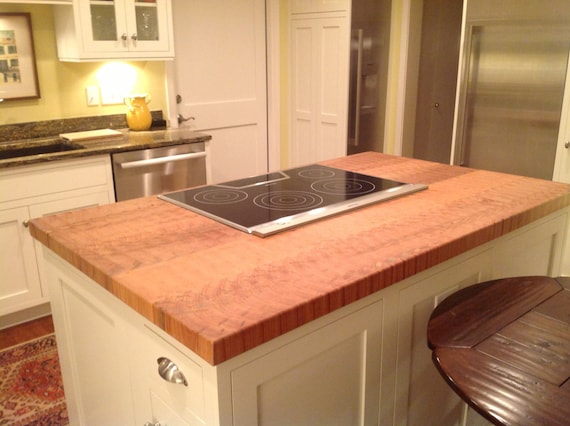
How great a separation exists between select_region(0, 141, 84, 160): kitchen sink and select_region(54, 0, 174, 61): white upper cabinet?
50cm

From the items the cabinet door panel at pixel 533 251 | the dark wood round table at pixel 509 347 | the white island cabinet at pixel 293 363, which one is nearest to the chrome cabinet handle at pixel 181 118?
the white island cabinet at pixel 293 363

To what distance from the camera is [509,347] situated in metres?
1.16

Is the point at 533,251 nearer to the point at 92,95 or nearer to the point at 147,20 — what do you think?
the point at 147,20

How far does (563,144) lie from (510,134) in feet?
1.06

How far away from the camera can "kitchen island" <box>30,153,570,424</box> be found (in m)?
1.04

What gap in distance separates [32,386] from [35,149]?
4.57 ft

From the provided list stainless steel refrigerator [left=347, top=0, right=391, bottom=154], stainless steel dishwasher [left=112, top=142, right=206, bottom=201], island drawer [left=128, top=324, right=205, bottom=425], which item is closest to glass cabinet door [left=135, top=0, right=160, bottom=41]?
stainless steel dishwasher [left=112, top=142, right=206, bottom=201]

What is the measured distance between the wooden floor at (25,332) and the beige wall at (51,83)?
1.17 metres

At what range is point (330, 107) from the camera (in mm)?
4242

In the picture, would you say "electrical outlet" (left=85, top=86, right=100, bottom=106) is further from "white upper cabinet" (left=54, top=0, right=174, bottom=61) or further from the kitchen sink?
the kitchen sink

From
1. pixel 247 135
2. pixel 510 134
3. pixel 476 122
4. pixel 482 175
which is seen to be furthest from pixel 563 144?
pixel 247 135

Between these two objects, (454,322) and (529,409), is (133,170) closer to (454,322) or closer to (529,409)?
(454,322)

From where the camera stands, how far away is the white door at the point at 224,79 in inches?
152

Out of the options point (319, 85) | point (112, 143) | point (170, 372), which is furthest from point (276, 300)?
point (319, 85)
